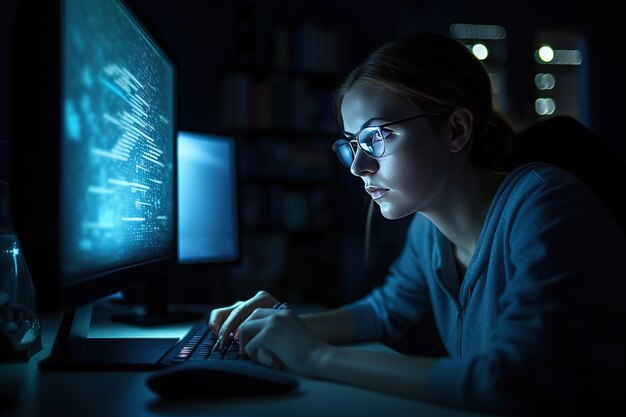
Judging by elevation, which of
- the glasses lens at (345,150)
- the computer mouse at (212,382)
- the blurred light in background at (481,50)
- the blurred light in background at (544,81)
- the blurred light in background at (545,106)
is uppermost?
the blurred light in background at (481,50)

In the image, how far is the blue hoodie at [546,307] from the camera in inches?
22.1

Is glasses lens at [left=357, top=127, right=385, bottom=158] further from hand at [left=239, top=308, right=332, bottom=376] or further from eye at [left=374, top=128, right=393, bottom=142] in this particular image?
hand at [left=239, top=308, right=332, bottom=376]

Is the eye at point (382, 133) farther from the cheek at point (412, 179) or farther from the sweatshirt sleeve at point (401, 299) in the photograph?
the sweatshirt sleeve at point (401, 299)

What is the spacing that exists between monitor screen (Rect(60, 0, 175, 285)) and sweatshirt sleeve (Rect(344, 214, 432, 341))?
0.45 meters

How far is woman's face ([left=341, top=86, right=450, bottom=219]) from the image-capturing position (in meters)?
0.95

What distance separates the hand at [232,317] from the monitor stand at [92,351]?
80 millimetres

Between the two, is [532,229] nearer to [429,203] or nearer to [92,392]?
[429,203]

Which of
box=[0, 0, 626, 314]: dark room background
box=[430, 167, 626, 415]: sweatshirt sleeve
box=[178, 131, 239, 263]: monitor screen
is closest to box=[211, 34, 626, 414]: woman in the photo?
box=[430, 167, 626, 415]: sweatshirt sleeve

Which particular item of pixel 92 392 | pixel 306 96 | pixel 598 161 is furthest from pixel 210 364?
pixel 306 96

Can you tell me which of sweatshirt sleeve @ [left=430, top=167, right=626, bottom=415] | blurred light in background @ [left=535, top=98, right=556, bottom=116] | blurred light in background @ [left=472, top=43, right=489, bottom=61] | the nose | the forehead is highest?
blurred light in background @ [left=472, top=43, right=489, bottom=61]

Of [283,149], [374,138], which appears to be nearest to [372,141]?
[374,138]

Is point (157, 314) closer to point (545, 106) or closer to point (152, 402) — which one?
point (152, 402)

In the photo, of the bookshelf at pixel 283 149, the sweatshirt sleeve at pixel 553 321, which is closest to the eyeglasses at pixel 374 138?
the sweatshirt sleeve at pixel 553 321

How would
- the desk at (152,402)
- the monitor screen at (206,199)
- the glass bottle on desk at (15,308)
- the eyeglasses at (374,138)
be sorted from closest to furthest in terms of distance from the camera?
the desk at (152,402)
the glass bottle on desk at (15,308)
the eyeglasses at (374,138)
the monitor screen at (206,199)
